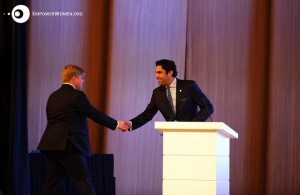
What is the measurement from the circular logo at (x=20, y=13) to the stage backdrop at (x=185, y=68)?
10.0 inches

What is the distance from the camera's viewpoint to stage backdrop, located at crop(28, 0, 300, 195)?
620 centimetres

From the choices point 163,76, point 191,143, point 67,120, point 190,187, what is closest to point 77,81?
point 67,120

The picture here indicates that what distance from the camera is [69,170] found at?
4.54m

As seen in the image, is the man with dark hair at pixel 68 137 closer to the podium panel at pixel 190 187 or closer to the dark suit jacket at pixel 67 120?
the dark suit jacket at pixel 67 120

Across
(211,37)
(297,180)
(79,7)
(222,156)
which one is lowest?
(297,180)

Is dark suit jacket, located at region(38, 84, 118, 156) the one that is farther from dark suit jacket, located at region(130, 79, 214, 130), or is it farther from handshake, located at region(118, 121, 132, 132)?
dark suit jacket, located at region(130, 79, 214, 130)

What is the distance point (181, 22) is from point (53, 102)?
243cm

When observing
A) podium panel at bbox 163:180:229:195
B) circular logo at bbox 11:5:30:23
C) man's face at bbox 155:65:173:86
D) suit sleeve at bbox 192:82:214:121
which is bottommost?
podium panel at bbox 163:180:229:195

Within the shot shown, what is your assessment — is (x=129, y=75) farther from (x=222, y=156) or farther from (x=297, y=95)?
(x=222, y=156)

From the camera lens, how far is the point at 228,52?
21.0ft

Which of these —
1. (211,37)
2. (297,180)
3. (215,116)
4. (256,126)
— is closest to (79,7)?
(211,37)

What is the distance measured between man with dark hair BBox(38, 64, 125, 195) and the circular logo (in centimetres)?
182

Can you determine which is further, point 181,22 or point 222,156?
point 181,22

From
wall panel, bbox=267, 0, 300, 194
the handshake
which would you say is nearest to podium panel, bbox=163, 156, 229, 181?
the handshake
